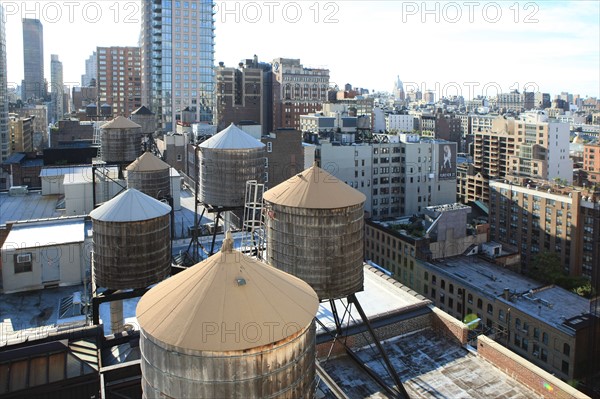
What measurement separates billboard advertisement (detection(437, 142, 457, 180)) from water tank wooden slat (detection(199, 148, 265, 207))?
61720mm

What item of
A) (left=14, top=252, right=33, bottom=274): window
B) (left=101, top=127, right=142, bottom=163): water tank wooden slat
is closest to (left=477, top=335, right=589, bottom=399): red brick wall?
(left=14, top=252, right=33, bottom=274): window

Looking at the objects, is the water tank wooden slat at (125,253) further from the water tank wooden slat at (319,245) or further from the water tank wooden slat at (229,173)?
the water tank wooden slat at (229,173)

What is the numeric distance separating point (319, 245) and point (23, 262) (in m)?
17.5

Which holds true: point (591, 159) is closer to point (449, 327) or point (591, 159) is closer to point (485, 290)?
point (485, 290)

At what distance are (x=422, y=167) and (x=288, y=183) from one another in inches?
2670

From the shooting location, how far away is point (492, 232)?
8319 centimetres

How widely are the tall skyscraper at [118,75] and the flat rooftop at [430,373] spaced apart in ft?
464

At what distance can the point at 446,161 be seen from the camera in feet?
Answer: 280

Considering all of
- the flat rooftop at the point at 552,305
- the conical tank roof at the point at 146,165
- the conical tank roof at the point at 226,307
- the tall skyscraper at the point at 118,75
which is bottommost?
the flat rooftop at the point at 552,305

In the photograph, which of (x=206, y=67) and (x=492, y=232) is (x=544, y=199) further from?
(x=206, y=67)

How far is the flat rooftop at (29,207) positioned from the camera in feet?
133

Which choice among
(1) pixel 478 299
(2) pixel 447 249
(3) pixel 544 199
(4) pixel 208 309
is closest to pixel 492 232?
(3) pixel 544 199

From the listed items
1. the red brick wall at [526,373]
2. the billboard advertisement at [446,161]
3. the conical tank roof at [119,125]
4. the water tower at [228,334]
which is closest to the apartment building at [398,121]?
the billboard advertisement at [446,161]

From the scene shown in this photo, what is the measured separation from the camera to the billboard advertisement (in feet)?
279
